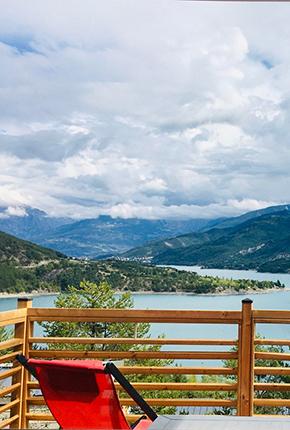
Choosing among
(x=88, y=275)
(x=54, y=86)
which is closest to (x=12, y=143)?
(x=88, y=275)

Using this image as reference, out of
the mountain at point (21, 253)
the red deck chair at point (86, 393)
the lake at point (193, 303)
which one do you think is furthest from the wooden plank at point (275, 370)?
the mountain at point (21, 253)

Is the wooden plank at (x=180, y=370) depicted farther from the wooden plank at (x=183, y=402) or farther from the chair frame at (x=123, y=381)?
the chair frame at (x=123, y=381)

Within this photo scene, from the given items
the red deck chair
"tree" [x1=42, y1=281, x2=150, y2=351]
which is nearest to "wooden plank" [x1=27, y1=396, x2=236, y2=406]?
the red deck chair

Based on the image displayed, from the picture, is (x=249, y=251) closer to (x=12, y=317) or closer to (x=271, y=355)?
(x=271, y=355)

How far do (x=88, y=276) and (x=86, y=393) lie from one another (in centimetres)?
5307

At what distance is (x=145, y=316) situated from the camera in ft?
11.8

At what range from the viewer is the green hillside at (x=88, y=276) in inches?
2149

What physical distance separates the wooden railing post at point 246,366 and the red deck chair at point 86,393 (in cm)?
127

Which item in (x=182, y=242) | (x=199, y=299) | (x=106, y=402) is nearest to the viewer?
(x=106, y=402)

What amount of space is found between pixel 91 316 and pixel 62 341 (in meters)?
0.24

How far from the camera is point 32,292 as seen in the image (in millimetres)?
53562

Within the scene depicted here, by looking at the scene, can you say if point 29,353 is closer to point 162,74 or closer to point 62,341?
point 62,341

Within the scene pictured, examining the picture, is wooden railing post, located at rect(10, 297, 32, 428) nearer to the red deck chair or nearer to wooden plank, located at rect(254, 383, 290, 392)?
the red deck chair

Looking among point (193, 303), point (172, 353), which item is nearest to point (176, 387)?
point (172, 353)
